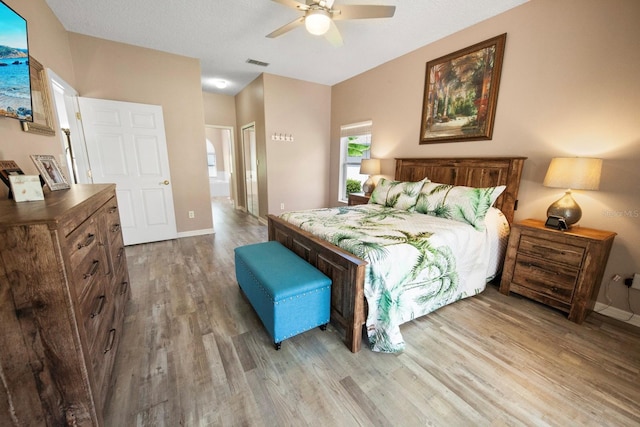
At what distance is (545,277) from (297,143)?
4.02 meters

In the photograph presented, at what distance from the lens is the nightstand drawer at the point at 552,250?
1.97 metres

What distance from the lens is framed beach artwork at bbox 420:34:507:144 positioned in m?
2.64

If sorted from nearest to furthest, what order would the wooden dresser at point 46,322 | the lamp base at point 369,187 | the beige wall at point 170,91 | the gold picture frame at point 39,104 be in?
the wooden dresser at point 46,322
the gold picture frame at point 39,104
the beige wall at point 170,91
the lamp base at point 369,187

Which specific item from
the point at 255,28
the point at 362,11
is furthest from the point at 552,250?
the point at 255,28

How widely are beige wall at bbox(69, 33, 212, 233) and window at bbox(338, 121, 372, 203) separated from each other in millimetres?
2524

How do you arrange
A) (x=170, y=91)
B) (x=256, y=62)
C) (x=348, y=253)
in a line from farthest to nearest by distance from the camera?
(x=256, y=62) → (x=170, y=91) → (x=348, y=253)

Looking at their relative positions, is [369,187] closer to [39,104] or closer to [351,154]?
[351,154]

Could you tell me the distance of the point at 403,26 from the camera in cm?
278

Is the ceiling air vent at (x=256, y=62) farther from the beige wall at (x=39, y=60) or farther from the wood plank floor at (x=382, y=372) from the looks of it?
the wood plank floor at (x=382, y=372)

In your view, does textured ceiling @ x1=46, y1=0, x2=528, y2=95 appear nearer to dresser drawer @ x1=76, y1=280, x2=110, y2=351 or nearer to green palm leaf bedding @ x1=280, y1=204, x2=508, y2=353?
green palm leaf bedding @ x1=280, y1=204, x2=508, y2=353

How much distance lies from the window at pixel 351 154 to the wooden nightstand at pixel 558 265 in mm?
2790

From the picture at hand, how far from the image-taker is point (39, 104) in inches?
79.4

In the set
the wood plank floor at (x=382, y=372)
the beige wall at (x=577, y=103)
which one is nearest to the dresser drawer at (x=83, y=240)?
the wood plank floor at (x=382, y=372)

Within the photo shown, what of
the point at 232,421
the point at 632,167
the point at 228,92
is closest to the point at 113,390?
the point at 232,421
